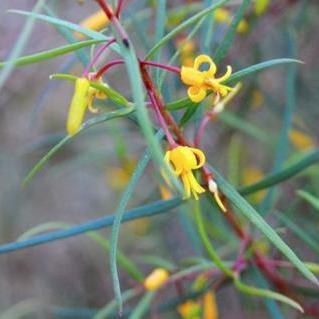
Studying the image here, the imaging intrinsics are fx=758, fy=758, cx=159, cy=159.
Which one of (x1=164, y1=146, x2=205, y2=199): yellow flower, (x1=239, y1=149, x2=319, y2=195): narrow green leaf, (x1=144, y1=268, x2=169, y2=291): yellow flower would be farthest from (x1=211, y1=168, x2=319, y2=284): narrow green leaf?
(x1=144, y1=268, x2=169, y2=291): yellow flower

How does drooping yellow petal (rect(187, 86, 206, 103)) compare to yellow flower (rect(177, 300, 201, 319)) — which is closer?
drooping yellow petal (rect(187, 86, 206, 103))

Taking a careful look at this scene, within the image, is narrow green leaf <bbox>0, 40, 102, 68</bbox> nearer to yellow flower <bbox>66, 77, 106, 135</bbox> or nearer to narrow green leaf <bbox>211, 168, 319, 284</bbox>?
yellow flower <bbox>66, 77, 106, 135</bbox>

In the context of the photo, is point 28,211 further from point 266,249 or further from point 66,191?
point 266,249

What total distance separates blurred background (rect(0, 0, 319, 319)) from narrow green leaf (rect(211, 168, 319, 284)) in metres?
0.16

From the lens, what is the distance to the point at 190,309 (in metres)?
1.05

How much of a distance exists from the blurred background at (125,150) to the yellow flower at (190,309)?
0.09m

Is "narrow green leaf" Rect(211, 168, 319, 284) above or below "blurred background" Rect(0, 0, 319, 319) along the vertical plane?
below

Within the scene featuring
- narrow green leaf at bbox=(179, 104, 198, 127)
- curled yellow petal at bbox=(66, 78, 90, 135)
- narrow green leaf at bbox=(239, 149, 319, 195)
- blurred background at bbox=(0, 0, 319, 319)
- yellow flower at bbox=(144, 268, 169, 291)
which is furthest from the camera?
blurred background at bbox=(0, 0, 319, 319)

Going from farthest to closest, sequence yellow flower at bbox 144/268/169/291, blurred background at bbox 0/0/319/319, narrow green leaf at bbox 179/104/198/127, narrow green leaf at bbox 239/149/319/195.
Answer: blurred background at bbox 0/0/319/319 → yellow flower at bbox 144/268/169/291 → narrow green leaf at bbox 239/149/319/195 → narrow green leaf at bbox 179/104/198/127

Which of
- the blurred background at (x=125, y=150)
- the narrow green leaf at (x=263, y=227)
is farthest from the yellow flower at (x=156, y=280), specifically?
the narrow green leaf at (x=263, y=227)

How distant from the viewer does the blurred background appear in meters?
1.34

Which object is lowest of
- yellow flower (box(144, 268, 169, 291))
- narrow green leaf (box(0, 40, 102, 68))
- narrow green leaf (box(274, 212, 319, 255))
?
narrow green leaf (box(274, 212, 319, 255))

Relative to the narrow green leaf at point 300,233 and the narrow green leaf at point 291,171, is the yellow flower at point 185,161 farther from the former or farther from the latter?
the narrow green leaf at point 300,233

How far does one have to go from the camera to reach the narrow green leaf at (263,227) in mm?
644
